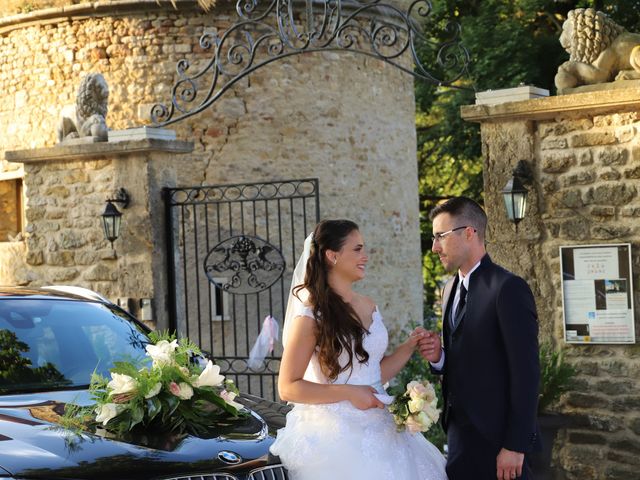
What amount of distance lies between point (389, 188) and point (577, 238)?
7805 millimetres

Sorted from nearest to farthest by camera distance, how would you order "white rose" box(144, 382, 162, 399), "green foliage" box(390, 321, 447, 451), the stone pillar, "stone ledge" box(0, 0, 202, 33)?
"white rose" box(144, 382, 162, 399) < "green foliage" box(390, 321, 447, 451) < the stone pillar < "stone ledge" box(0, 0, 202, 33)

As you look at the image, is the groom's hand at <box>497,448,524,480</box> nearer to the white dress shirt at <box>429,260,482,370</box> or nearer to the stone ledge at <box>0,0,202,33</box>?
the white dress shirt at <box>429,260,482,370</box>

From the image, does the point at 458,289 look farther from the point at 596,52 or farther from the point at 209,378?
the point at 596,52

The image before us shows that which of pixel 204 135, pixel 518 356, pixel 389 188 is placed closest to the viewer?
pixel 518 356

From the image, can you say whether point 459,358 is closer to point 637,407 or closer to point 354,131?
point 637,407

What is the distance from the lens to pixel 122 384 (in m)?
4.86

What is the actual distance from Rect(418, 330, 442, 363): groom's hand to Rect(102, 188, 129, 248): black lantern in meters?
5.46

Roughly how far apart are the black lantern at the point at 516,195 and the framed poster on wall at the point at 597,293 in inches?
16.9

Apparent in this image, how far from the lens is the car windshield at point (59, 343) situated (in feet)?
18.6

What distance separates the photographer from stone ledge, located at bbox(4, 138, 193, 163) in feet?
32.0

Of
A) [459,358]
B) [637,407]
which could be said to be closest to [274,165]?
[637,407]

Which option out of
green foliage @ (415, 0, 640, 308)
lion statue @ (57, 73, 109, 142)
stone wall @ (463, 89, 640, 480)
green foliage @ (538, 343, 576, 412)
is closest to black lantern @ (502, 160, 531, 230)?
stone wall @ (463, 89, 640, 480)

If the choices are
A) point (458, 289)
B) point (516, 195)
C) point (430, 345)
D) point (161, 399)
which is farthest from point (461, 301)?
point (516, 195)

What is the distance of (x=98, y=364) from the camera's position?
19.2ft
